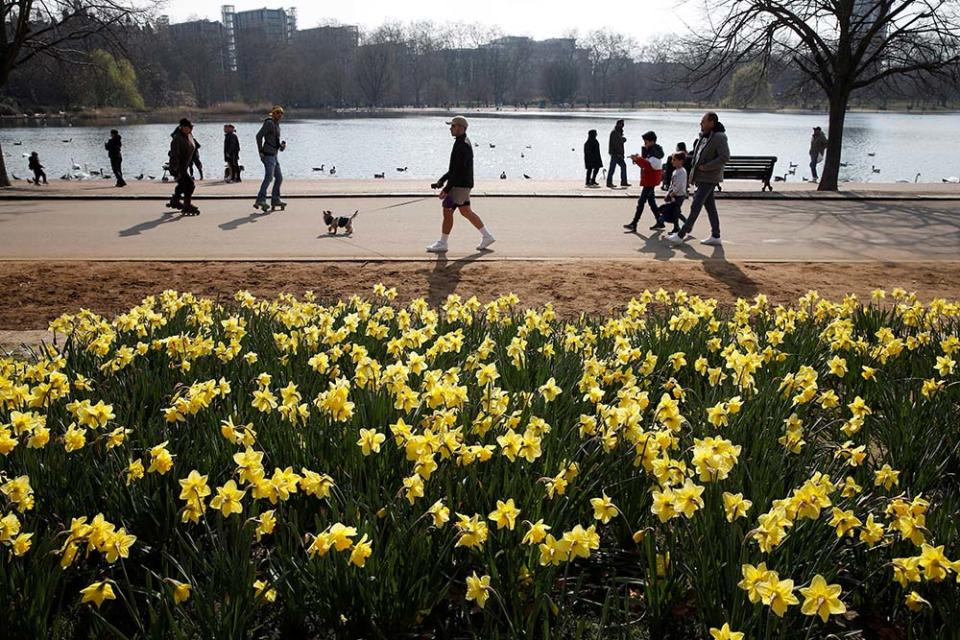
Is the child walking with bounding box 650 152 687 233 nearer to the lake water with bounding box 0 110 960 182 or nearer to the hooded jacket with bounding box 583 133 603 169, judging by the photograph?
the hooded jacket with bounding box 583 133 603 169

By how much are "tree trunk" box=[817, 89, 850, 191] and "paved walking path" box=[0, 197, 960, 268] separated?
3643 mm

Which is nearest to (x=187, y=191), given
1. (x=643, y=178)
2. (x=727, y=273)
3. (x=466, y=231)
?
(x=466, y=231)

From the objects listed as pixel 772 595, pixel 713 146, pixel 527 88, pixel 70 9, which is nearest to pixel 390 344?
pixel 772 595

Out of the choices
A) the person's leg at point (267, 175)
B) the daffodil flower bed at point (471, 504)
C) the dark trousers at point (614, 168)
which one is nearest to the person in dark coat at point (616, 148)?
the dark trousers at point (614, 168)

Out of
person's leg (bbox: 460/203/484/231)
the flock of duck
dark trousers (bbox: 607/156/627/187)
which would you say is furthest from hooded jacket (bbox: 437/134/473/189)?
the flock of duck

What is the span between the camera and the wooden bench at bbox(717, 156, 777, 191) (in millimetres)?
20906

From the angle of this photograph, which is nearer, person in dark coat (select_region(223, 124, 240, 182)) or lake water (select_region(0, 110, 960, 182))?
person in dark coat (select_region(223, 124, 240, 182))

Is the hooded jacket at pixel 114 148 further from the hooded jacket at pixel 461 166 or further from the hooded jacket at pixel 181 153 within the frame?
the hooded jacket at pixel 461 166

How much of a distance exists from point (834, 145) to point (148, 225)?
16.1 metres

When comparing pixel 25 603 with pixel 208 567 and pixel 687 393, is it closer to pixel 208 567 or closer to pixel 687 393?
pixel 208 567

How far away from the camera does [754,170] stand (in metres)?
21.1

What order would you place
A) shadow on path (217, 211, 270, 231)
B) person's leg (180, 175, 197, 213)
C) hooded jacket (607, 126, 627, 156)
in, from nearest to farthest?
shadow on path (217, 211, 270, 231) < person's leg (180, 175, 197, 213) < hooded jacket (607, 126, 627, 156)

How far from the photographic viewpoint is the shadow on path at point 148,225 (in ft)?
41.1

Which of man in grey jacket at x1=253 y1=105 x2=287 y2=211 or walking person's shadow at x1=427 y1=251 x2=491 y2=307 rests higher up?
man in grey jacket at x1=253 y1=105 x2=287 y2=211
